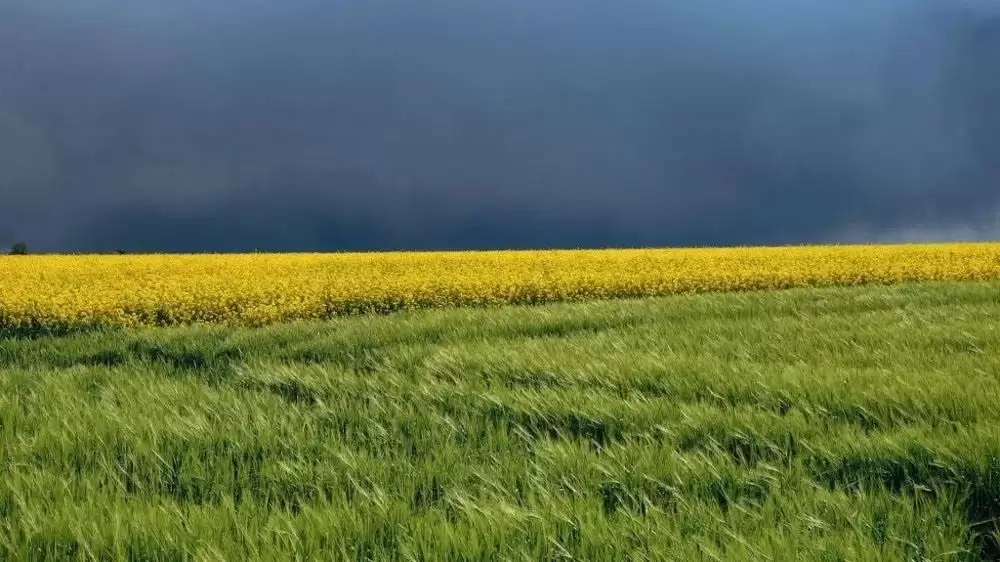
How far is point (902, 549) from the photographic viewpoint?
2215mm

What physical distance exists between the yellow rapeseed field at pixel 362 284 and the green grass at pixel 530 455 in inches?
341

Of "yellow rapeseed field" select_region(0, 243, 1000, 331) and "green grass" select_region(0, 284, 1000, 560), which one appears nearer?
"green grass" select_region(0, 284, 1000, 560)

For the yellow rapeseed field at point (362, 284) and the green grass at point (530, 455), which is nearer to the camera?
the green grass at point (530, 455)

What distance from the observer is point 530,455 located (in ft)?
10.9

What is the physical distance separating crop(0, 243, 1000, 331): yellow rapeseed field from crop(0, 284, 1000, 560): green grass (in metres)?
8.65

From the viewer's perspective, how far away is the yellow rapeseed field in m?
14.8

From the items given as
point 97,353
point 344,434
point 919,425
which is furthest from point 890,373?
point 97,353

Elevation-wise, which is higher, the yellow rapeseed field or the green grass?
the yellow rapeseed field

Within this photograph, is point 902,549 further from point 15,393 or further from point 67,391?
point 15,393

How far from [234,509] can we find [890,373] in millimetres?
4064

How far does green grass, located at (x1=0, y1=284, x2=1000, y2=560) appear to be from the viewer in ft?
7.61

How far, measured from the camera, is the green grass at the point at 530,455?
232cm

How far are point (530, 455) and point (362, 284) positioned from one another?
1424 cm

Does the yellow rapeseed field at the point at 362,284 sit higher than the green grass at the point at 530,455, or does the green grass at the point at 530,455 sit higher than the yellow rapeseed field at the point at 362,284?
the yellow rapeseed field at the point at 362,284
